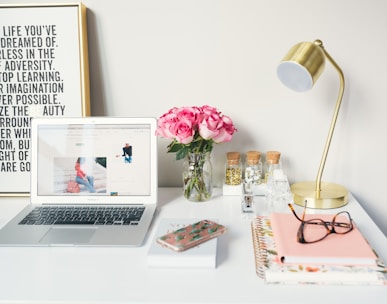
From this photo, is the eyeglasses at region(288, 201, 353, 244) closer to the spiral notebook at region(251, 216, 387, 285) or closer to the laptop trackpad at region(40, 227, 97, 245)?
the spiral notebook at region(251, 216, 387, 285)

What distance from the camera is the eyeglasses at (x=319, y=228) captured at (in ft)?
2.89

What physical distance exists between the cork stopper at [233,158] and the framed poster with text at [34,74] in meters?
0.45

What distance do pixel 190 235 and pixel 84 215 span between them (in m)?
0.33

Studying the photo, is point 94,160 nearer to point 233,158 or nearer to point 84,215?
point 84,215

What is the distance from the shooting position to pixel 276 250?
0.87 meters

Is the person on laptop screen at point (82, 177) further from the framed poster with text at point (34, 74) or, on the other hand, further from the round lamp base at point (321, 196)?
the round lamp base at point (321, 196)

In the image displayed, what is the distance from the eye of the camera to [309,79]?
1.01 m

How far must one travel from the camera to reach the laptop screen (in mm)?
1171

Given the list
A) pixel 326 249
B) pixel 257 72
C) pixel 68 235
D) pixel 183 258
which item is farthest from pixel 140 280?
pixel 257 72

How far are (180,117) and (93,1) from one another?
1.54ft

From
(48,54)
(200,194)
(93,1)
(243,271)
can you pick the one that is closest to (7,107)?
(48,54)

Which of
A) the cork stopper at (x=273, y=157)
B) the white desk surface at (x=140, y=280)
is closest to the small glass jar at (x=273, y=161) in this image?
the cork stopper at (x=273, y=157)

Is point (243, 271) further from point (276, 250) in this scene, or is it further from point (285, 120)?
point (285, 120)

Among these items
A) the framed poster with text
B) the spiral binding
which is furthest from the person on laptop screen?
the spiral binding
